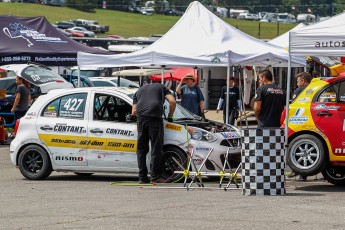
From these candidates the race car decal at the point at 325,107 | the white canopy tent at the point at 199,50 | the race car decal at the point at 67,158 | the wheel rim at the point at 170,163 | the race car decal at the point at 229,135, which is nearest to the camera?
the race car decal at the point at 325,107

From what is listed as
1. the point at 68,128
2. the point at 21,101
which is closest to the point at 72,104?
the point at 68,128

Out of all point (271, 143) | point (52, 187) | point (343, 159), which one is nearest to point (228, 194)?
point (271, 143)

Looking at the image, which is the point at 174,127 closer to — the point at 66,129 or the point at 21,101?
the point at 66,129

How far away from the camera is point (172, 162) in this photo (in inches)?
575

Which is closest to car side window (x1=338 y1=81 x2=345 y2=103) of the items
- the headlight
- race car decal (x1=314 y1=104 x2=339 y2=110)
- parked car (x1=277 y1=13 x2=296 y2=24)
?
race car decal (x1=314 y1=104 x2=339 y2=110)

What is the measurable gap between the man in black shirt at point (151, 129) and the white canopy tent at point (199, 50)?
11.6ft

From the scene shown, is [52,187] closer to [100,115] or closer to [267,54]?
[100,115]

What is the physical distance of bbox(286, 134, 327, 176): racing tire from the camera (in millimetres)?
13867

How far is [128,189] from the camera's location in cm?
1382

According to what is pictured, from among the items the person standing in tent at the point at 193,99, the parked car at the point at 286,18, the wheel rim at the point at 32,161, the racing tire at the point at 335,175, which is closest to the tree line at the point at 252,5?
the parked car at the point at 286,18

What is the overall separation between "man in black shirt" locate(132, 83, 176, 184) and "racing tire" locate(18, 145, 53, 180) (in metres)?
1.82

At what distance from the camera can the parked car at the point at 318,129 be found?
1384 cm

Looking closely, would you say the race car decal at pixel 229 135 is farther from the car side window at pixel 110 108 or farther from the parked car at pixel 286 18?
the parked car at pixel 286 18

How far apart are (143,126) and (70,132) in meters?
1.39
